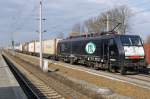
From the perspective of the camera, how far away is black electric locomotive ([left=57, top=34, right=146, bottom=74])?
26609mm

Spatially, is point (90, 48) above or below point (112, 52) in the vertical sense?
above

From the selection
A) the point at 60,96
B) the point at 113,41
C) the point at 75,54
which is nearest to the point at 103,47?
the point at 113,41

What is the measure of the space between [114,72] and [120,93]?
11.3 metres

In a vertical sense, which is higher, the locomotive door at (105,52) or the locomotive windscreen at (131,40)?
the locomotive windscreen at (131,40)

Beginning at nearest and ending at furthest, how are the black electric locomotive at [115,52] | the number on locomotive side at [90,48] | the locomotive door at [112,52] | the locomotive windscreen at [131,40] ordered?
the black electric locomotive at [115,52], the locomotive windscreen at [131,40], the locomotive door at [112,52], the number on locomotive side at [90,48]

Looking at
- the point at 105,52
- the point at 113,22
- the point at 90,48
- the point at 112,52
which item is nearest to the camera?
the point at 112,52

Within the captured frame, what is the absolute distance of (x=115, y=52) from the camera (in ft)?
90.0

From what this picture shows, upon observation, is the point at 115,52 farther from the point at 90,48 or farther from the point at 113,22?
the point at 113,22

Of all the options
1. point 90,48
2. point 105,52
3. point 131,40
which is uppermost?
point 131,40

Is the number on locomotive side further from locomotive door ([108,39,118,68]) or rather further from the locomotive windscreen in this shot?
Result: the locomotive windscreen

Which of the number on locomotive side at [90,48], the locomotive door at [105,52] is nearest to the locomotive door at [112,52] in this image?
the locomotive door at [105,52]

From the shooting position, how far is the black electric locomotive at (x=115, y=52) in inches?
1048

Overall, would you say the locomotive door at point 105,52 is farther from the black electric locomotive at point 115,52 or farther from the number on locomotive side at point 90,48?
the number on locomotive side at point 90,48

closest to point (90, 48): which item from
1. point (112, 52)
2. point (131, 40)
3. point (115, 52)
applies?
point (112, 52)
